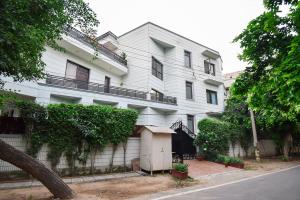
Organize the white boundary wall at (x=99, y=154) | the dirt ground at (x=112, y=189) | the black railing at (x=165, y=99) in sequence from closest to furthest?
the dirt ground at (x=112, y=189) → the white boundary wall at (x=99, y=154) → the black railing at (x=165, y=99)

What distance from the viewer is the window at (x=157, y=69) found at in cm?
2159

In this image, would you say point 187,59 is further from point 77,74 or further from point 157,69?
point 77,74

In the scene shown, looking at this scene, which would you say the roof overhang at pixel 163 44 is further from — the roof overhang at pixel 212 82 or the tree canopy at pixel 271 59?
the tree canopy at pixel 271 59

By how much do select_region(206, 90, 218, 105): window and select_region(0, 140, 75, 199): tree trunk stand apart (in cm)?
2032

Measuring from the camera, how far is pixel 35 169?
6.80 meters

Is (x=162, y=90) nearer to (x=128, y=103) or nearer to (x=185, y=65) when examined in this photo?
(x=185, y=65)

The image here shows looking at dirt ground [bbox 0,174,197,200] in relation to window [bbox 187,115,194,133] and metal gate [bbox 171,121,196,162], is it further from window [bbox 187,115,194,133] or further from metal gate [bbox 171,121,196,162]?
window [bbox 187,115,194,133]

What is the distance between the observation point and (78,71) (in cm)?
1734

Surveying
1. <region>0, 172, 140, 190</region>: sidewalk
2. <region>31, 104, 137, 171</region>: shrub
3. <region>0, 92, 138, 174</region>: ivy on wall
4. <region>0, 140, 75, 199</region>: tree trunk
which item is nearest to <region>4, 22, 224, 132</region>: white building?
<region>0, 92, 138, 174</region>: ivy on wall

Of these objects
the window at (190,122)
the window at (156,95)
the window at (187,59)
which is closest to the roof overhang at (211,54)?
the window at (187,59)

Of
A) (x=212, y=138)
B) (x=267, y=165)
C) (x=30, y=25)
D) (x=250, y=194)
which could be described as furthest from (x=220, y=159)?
(x=30, y=25)

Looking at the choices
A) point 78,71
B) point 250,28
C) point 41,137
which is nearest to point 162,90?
point 78,71

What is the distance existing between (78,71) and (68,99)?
3.19 meters

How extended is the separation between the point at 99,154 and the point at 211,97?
56.8 ft
